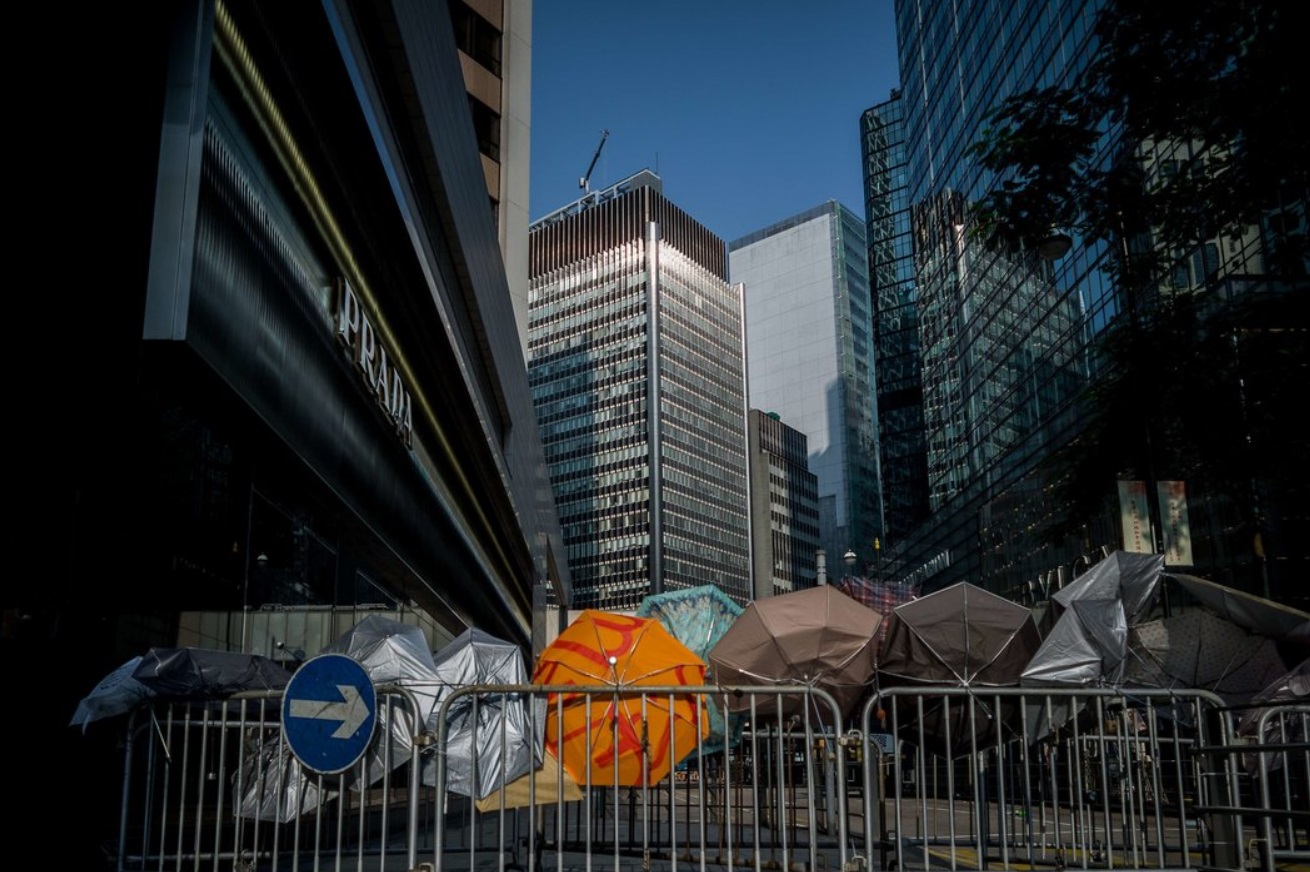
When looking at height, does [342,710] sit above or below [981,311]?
below

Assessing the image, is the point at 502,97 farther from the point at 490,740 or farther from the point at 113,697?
the point at 113,697

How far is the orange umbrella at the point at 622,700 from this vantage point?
9336 mm

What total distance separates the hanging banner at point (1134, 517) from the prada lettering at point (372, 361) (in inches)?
619

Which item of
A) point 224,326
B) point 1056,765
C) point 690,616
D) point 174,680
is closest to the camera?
point 224,326

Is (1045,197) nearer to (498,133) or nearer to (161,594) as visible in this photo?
(161,594)

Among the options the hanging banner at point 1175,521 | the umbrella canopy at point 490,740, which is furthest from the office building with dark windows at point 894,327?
the umbrella canopy at point 490,740

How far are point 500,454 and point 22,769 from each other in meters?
21.1

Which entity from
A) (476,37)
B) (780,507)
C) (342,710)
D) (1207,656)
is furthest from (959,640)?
(780,507)

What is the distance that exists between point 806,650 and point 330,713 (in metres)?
5.28

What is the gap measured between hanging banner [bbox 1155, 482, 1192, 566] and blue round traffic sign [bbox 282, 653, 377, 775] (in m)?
19.5

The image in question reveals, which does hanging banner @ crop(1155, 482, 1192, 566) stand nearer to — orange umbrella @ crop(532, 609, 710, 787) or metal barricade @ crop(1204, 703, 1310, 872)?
metal barricade @ crop(1204, 703, 1310, 872)

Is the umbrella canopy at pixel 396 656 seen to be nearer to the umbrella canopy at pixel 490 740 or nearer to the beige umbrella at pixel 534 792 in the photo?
the umbrella canopy at pixel 490 740

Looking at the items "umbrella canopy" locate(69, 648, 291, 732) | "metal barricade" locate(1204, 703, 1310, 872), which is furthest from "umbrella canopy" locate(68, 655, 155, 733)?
"metal barricade" locate(1204, 703, 1310, 872)

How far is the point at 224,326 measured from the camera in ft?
28.8
